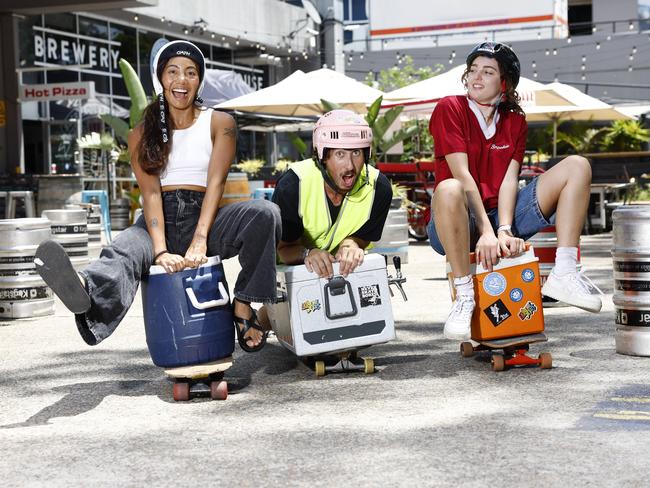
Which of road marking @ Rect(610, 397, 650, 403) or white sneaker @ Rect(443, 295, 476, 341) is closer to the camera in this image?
road marking @ Rect(610, 397, 650, 403)

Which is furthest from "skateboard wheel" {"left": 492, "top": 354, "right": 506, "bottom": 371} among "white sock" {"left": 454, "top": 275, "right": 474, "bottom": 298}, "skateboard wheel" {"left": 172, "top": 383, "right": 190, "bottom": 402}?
"skateboard wheel" {"left": 172, "top": 383, "right": 190, "bottom": 402}

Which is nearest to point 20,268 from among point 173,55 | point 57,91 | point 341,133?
point 173,55

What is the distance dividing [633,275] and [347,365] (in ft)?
4.82

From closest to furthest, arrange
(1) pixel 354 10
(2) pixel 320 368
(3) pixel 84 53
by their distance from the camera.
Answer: (2) pixel 320 368 → (3) pixel 84 53 → (1) pixel 354 10

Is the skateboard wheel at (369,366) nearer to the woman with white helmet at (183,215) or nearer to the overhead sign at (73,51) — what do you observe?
the woman with white helmet at (183,215)

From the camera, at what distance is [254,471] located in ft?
10.6

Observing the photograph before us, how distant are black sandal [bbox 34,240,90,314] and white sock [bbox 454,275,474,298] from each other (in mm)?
1792

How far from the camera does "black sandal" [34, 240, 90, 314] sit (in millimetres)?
3945

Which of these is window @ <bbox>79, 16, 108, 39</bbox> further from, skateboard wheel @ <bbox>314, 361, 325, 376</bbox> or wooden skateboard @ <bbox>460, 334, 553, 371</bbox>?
wooden skateboard @ <bbox>460, 334, 553, 371</bbox>

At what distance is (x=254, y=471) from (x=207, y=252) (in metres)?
1.64

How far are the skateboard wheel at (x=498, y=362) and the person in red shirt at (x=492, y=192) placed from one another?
21 cm

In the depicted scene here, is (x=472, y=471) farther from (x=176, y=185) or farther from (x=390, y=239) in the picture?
(x=390, y=239)

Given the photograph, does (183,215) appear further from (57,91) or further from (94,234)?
(57,91)

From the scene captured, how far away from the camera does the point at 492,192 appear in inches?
205
